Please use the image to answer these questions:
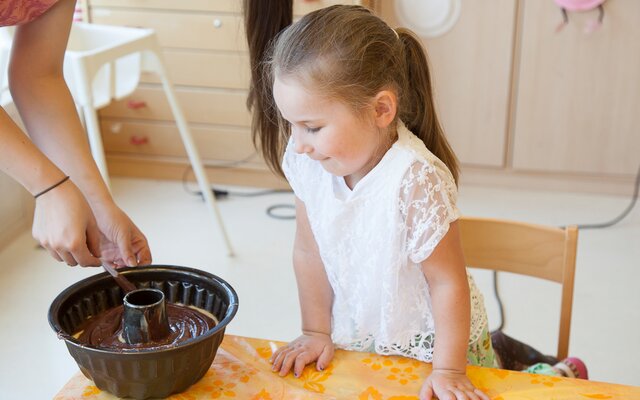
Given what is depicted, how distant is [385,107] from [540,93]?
2095 mm

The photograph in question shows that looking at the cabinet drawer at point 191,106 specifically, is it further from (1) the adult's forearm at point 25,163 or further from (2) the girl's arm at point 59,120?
(1) the adult's forearm at point 25,163

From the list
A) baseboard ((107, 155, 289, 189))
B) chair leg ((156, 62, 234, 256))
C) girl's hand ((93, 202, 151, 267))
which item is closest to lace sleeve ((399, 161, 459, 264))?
girl's hand ((93, 202, 151, 267))

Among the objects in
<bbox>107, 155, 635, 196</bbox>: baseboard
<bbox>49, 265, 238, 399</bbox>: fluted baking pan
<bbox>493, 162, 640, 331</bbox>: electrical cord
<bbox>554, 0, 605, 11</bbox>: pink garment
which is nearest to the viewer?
<bbox>49, 265, 238, 399</bbox>: fluted baking pan

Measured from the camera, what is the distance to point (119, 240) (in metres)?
1.09

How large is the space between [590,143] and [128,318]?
2.47 m

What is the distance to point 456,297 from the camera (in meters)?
1.02

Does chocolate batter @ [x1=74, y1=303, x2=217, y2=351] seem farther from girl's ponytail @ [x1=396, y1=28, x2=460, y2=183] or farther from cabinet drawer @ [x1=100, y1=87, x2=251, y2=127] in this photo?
cabinet drawer @ [x1=100, y1=87, x2=251, y2=127]

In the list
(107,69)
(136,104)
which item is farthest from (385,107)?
(136,104)

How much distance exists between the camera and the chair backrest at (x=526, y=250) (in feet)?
4.07

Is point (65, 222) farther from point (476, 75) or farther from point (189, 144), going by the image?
point (476, 75)

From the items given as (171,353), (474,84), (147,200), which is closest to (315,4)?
(474,84)

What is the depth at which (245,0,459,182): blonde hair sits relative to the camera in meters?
0.97

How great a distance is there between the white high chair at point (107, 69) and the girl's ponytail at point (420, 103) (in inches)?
46.3

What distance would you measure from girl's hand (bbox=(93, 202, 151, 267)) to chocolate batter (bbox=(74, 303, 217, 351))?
12 centimetres
